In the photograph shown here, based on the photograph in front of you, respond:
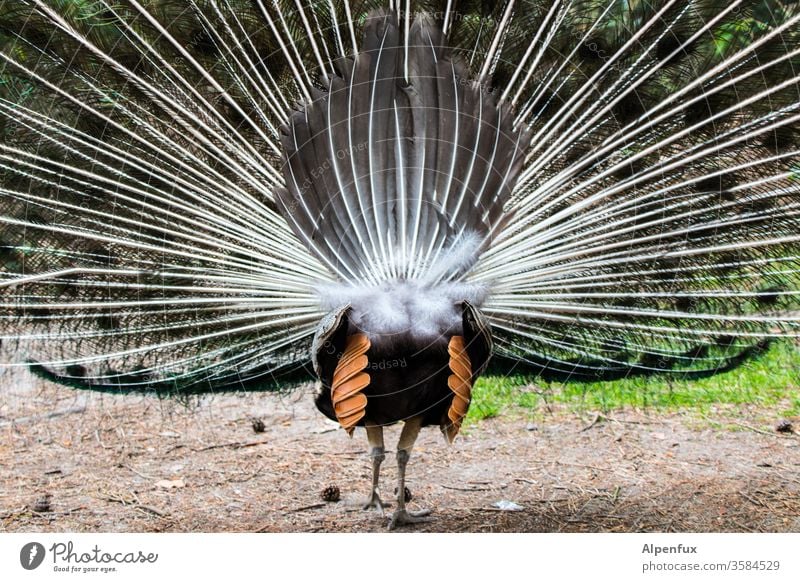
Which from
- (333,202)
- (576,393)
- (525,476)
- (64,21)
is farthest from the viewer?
(576,393)

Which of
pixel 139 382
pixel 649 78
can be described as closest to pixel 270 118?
pixel 139 382

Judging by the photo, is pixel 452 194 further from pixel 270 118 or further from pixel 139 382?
pixel 139 382

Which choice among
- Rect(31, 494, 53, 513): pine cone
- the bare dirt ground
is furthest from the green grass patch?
Rect(31, 494, 53, 513): pine cone

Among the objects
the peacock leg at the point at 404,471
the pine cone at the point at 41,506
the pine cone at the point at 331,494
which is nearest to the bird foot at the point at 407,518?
the peacock leg at the point at 404,471

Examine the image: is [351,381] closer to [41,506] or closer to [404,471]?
[404,471]

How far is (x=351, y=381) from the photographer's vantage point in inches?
123

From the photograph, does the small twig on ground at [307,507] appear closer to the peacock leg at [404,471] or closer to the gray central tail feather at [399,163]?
the peacock leg at [404,471]

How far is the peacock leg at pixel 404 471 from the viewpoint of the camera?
355 cm

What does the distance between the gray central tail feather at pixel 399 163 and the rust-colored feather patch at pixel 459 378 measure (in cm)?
28

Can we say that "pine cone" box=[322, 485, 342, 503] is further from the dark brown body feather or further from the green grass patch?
the dark brown body feather

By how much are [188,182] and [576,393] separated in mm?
2975

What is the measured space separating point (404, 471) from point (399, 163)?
56.9 inches

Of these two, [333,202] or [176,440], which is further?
[176,440]

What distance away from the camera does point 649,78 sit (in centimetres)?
344
